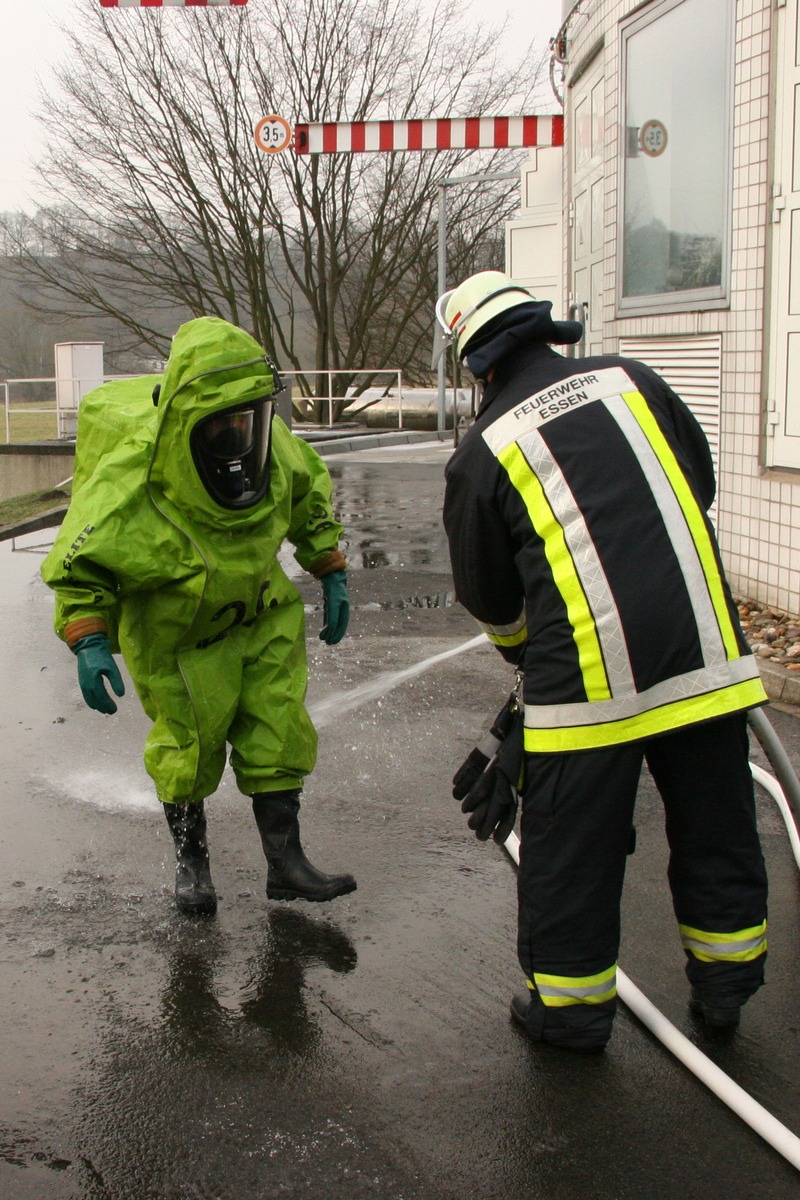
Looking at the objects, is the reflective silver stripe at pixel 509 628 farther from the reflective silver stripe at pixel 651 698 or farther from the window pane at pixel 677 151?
the window pane at pixel 677 151

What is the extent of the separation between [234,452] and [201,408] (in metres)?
0.16

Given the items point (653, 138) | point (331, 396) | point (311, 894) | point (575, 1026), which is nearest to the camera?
point (575, 1026)

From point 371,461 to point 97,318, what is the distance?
31.3ft

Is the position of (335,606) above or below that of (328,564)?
below

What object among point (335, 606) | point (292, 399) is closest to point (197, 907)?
point (335, 606)

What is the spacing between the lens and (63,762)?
520 cm

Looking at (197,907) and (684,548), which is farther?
(197,907)

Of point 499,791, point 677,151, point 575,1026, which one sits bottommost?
point 575,1026

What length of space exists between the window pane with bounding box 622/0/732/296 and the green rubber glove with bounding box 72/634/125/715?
5237mm

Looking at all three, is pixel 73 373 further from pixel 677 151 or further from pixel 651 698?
pixel 651 698

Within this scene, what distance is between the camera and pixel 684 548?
2.78 m

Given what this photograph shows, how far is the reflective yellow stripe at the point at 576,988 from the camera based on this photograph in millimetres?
2846

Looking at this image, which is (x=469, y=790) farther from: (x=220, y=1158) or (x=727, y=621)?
(x=220, y=1158)

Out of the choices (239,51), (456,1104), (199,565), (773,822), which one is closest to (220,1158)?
(456,1104)
